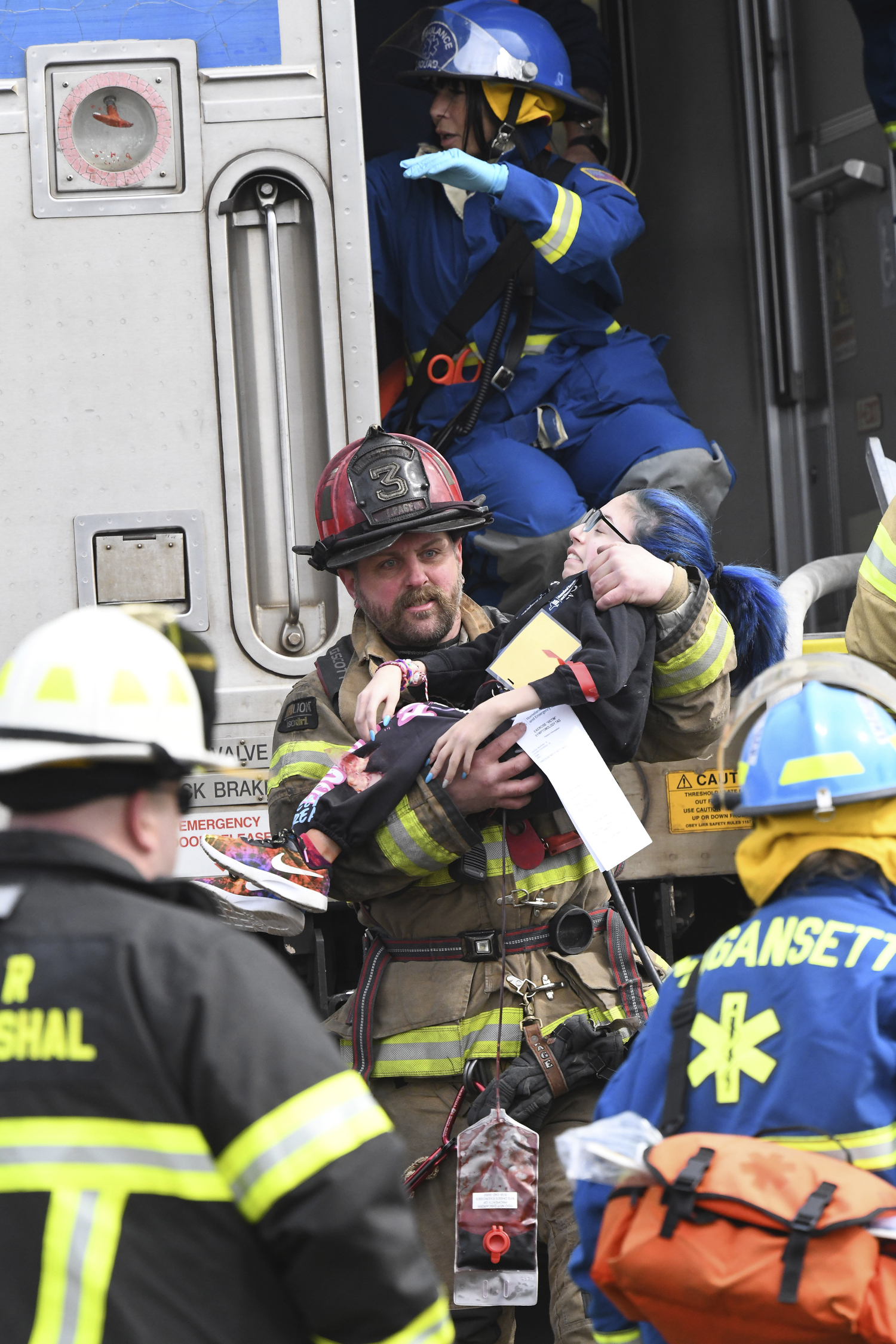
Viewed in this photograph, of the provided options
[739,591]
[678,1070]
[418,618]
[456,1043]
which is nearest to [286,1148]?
[678,1070]

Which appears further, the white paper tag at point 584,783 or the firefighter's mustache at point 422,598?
the firefighter's mustache at point 422,598

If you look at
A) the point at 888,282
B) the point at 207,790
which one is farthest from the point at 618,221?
the point at 207,790

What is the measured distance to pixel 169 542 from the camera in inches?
129

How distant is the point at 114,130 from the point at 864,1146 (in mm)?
2519

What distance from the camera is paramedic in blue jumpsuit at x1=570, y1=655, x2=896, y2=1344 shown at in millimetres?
1745

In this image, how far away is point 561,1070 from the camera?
8.41 feet

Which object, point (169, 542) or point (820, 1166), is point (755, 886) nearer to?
point (820, 1166)

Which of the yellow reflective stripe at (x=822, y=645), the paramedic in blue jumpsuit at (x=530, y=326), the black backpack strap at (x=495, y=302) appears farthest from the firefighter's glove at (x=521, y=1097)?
the black backpack strap at (x=495, y=302)

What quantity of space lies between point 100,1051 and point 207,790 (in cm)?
180

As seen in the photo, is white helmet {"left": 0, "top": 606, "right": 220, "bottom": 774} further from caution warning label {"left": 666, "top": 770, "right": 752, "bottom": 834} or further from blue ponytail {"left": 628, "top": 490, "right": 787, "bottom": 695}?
caution warning label {"left": 666, "top": 770, "right": 752, "bottom": 834}

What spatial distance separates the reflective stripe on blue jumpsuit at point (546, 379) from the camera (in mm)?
3902

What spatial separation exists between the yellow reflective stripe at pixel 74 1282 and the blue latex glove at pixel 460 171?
267 cm

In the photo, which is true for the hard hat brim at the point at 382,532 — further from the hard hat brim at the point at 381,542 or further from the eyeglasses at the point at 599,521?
the eyeglasses at the point at 599,521

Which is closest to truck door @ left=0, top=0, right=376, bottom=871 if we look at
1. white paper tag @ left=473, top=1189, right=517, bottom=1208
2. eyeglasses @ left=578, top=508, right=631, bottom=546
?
eyeglasses @ left=578, top=508, right=631, bottom=546
